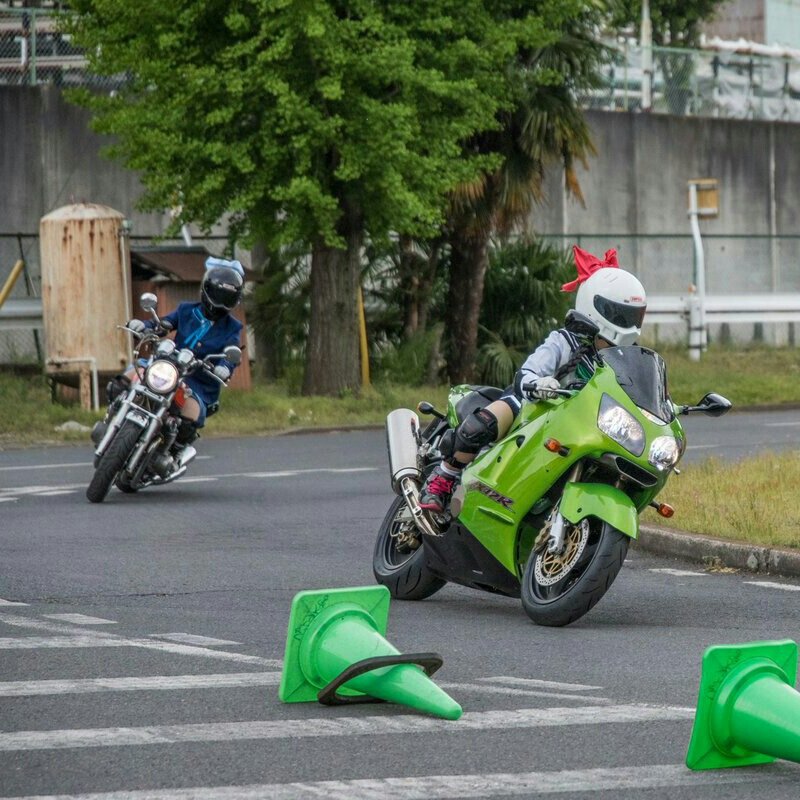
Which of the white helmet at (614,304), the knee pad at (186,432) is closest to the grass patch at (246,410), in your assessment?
the knee pad at (186,432)

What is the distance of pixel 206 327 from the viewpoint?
14719 millimetres

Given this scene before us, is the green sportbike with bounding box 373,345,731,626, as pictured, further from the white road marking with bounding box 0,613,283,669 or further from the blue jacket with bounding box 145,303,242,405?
the blue jacket with bounding box 145,303,242,405

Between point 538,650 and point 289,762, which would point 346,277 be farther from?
point 289,762

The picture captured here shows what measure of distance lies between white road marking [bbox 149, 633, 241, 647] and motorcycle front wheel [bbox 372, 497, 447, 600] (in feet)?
4.84

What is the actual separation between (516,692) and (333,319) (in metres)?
17.5

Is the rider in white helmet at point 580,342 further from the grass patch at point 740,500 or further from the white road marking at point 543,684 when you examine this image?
the grass patch at point 740,500

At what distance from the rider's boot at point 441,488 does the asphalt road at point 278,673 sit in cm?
49

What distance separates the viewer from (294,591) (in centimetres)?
966

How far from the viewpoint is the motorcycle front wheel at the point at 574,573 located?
8086mm

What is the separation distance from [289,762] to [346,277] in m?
18.7

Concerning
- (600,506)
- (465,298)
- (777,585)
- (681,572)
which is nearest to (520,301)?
(465,298)

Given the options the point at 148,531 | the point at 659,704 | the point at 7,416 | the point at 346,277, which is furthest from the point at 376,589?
the point at 346,277

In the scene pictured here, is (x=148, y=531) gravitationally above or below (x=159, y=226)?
below

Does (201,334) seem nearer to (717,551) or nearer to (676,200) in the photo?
(717,551)
